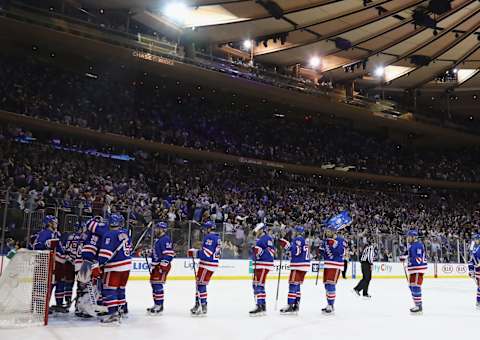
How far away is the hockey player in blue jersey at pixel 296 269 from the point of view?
33.4 feet

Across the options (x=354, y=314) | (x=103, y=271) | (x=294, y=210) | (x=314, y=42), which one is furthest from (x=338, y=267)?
(x=314, y=42)

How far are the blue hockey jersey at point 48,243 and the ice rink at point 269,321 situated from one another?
105 centimetres

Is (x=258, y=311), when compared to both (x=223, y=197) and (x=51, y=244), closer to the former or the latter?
(x=51, y=244)

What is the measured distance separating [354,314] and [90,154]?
1765 centimetres

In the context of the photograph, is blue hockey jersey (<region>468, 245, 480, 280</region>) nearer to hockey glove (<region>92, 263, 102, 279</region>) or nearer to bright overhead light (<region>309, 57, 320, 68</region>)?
hockey glove (<region>92, 263, 102, 279</region>)

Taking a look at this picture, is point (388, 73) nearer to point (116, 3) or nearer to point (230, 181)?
point (230, 181)

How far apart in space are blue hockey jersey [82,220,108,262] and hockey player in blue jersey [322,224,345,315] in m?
4.91

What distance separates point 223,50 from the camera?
29.2 meters

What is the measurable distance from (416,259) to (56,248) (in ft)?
24.9

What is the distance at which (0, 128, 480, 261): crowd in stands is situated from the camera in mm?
17688

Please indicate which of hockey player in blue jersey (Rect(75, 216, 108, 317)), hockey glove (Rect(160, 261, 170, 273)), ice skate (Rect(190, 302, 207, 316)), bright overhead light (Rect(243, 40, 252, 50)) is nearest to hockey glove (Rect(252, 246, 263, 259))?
ice skate (Rect(190, 302, 207, 316))

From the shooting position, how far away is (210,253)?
371 inches

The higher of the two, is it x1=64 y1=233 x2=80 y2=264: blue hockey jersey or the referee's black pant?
x1=64 y1=233 x2=80 y2=264: blue hockey jersey

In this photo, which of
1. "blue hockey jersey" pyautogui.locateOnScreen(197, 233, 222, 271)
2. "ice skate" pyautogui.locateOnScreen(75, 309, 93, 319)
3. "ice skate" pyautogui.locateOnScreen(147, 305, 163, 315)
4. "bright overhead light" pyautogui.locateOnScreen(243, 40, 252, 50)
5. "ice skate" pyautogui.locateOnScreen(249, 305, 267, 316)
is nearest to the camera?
"ice skate" pyautogui.locateOnScreen(75, 309, 93, 319)
